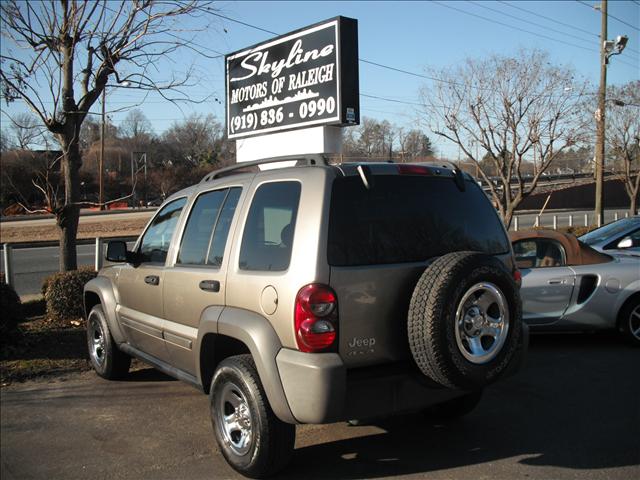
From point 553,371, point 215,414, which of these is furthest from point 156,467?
point 553,371

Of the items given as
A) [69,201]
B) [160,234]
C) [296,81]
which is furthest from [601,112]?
[160,234]

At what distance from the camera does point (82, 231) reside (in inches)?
1227

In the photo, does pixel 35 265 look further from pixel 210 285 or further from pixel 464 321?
pixel 464 321

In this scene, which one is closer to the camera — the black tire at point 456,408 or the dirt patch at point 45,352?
the black tire at point 456,408

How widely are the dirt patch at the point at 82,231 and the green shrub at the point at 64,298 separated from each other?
20724 mm

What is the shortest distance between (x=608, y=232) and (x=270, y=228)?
7640 millimetres

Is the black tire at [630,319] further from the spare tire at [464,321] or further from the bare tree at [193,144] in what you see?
the bare tree at [193,144]

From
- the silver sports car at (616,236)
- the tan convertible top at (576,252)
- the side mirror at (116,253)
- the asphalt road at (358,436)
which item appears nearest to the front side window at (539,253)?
the tan convertible top at (576,252)

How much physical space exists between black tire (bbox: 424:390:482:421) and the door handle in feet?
6.49

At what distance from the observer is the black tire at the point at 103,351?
5.91 metres

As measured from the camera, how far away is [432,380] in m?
3.60

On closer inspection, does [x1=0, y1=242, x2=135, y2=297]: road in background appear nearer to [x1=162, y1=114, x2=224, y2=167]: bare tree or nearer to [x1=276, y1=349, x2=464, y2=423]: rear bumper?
[x1=276, y1=349, x2=464, y2=423]: rear bumper

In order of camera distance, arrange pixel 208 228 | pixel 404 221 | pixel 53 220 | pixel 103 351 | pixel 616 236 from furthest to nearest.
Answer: pixel 53 220 < pixel 616 236 < pixel 103 351 < pixel 208 228 < pixel 404 221

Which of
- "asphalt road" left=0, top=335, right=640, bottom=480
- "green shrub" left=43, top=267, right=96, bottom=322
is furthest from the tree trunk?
"asphalt road" left=0, top=335, right=640, bottom=480
